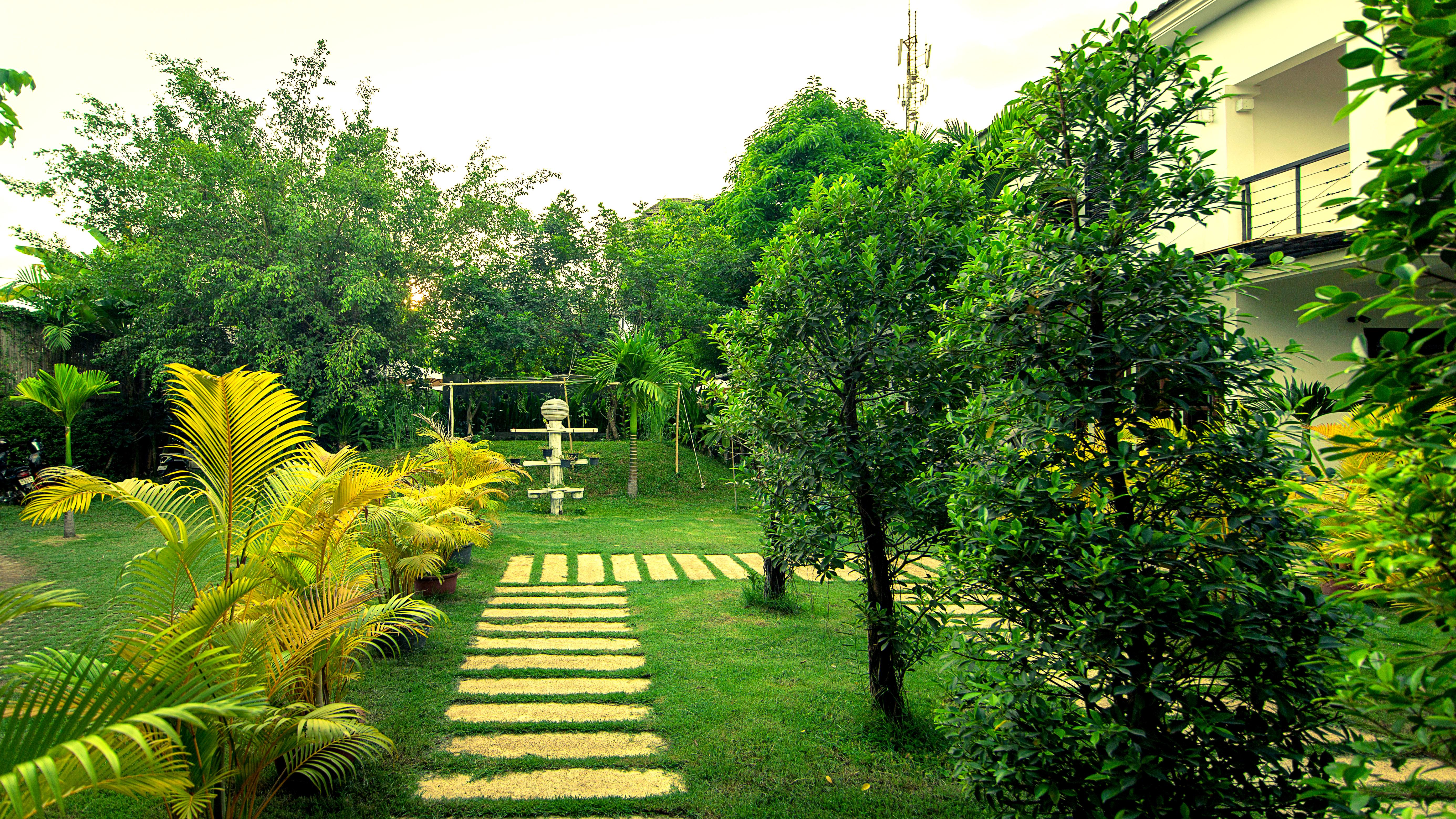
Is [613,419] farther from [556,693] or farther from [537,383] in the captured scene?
[556,693]

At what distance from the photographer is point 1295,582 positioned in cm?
206

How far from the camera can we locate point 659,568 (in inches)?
314

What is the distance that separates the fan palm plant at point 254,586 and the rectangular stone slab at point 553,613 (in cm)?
238

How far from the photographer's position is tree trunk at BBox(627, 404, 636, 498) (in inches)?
516

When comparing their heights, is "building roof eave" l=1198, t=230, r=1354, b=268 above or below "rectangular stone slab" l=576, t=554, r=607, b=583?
above

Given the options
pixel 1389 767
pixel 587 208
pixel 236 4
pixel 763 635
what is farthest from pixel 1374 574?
pixel 587 208

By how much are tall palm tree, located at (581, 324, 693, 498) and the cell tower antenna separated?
11.6m

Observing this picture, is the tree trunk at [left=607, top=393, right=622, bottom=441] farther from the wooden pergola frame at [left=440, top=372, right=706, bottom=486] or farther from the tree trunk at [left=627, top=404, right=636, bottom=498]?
the tree trunk at [left=627, top=404, right=636, bottom=498]

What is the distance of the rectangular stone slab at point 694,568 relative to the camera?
297 inches

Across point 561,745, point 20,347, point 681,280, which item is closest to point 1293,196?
point 561,745

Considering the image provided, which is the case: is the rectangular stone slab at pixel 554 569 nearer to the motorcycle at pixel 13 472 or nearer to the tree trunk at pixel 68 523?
the tree trunk at pixel 68 523

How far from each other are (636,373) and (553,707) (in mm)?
9345

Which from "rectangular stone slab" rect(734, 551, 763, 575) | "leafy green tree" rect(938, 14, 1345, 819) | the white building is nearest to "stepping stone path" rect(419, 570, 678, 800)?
"leafy green tree" rect(938, 14, 1345, 819)

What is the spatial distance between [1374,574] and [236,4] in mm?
11983
